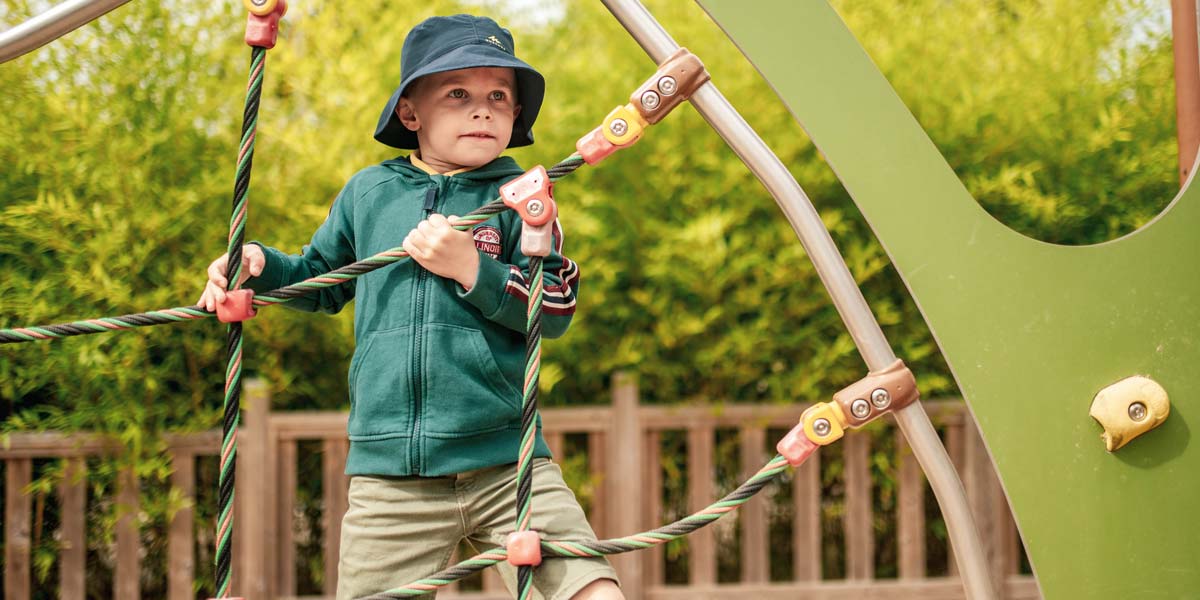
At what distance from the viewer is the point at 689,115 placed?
3197mm

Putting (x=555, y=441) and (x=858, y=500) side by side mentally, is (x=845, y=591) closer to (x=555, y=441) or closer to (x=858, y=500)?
(x=858, y=500)

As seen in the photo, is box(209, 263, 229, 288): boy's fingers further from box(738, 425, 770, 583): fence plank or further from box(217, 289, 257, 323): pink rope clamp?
box(738, 425, 770, 583): fence plank

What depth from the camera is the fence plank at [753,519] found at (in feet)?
10.4

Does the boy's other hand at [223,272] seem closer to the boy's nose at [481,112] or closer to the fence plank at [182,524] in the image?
the boy's nose at [481,112]

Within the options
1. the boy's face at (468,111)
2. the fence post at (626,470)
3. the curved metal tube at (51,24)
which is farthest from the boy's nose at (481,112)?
the fence post at (626,470)

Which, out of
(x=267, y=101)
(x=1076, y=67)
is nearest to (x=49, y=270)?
(x=267, y=101)

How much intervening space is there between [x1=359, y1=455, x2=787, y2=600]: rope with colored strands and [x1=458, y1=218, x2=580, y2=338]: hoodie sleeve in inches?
11.8

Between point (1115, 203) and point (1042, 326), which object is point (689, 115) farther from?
point (1042, 326)

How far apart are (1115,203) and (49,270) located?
3.21m

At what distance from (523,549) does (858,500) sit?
7.20ft

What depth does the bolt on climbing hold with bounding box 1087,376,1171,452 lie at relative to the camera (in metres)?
1.30

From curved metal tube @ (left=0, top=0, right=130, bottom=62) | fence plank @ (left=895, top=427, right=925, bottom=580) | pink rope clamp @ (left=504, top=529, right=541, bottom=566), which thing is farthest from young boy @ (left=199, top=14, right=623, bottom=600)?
fence plank @ (left=895, top=427, right=925, bottom=580)

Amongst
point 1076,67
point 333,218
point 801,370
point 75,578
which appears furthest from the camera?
point 1076,67

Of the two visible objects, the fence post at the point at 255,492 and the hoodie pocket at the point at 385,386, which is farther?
the fence post at the point at 255,492
